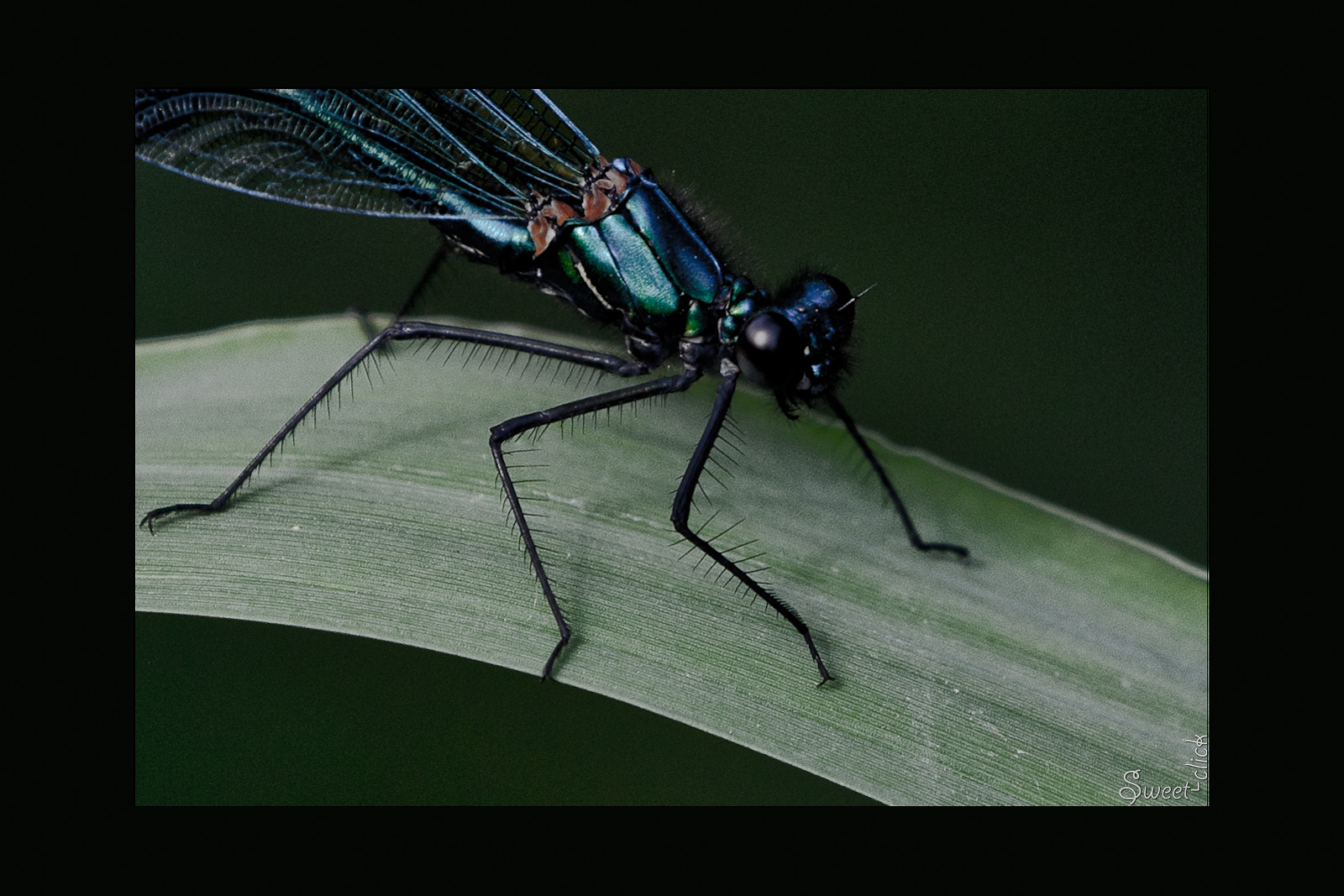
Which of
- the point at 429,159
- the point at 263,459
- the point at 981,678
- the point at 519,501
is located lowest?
the point at 263,459

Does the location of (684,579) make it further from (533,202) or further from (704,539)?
(533,202)

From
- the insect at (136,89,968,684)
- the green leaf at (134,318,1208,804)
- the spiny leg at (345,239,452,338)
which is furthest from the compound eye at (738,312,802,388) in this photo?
the spiny leg at (345,239,452,338)

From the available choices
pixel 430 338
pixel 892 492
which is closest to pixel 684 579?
pixel 892 492

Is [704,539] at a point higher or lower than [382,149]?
lower

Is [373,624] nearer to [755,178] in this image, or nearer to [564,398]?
[564,398]

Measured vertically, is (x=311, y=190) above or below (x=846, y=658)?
above

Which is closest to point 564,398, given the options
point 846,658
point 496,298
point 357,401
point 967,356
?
point 357,401
